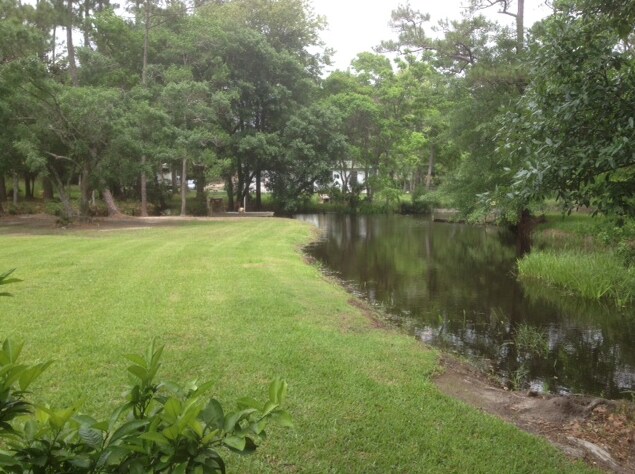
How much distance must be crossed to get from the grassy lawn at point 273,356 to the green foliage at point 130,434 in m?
2.15

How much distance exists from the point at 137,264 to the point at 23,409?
411 inches

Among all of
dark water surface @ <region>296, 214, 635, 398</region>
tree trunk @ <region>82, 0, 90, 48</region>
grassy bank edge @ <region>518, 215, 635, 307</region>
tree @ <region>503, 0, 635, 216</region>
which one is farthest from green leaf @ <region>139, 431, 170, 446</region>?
tree trunk @ <region>82, 0, 90, 48</region>

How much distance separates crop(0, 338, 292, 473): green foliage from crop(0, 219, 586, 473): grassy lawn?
2.15m

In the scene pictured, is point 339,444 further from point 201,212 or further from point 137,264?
point 201,212

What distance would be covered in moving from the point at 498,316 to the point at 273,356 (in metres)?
Answer: 6.33

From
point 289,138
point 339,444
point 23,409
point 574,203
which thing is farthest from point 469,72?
point 23,409

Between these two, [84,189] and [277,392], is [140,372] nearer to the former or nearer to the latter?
[277,392]

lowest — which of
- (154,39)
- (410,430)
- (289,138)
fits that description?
(410,430)

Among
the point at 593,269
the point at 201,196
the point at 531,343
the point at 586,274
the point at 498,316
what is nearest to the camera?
the point at 531,343

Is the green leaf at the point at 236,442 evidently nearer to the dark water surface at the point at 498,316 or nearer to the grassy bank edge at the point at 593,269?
the dark water surface at the point at 498,316

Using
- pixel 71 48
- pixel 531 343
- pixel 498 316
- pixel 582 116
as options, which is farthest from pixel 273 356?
pixel 71 48

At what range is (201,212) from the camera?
3306 cm

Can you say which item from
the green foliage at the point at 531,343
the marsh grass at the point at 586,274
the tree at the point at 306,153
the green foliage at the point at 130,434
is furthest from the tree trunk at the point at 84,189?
the green foliage at the point at 130,434

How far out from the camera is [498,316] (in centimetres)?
1042
